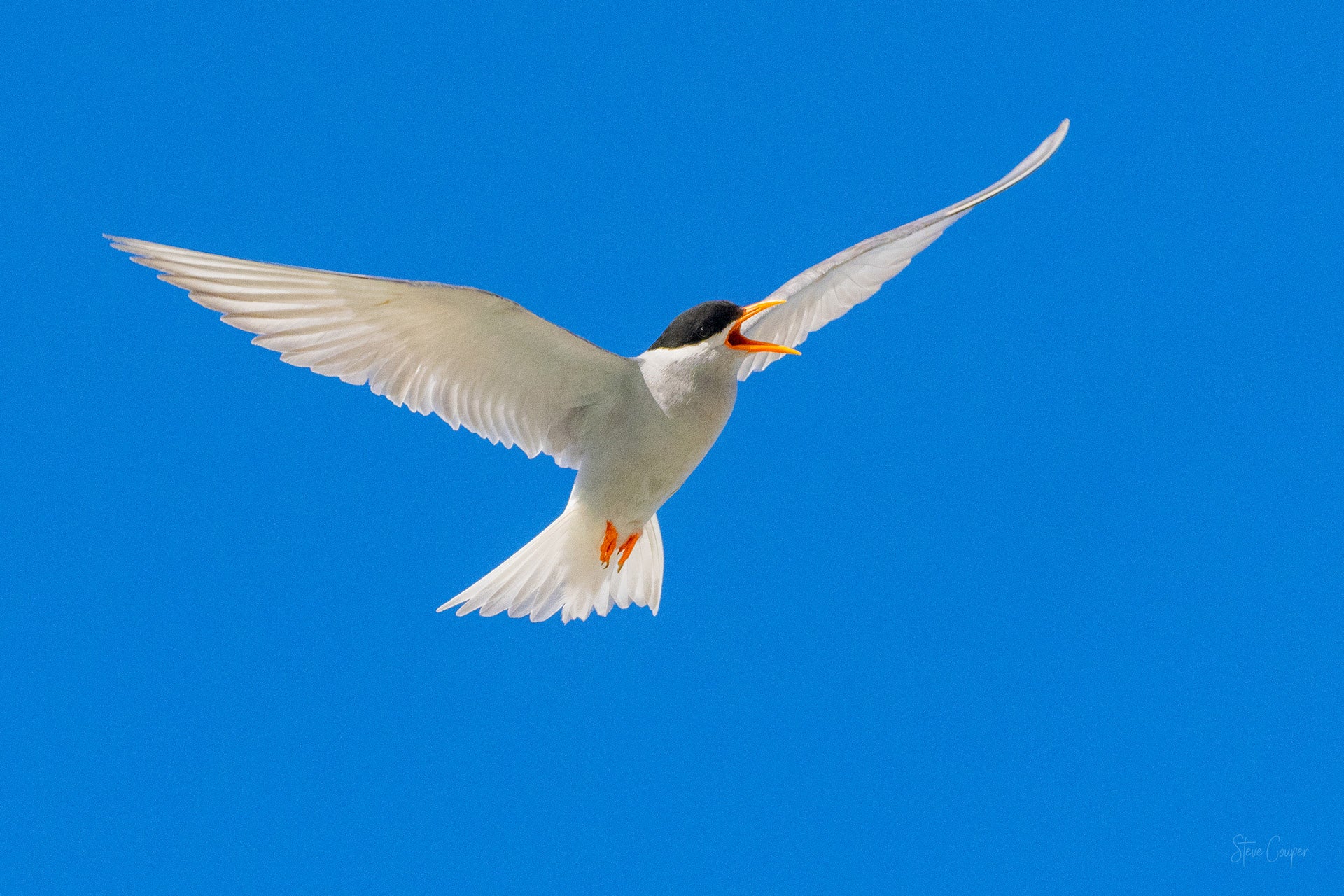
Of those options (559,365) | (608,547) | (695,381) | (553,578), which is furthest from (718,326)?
A: (553,578)

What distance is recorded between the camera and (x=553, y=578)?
15.6ft

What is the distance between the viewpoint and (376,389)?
419 centimetres

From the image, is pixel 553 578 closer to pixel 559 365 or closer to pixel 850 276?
pixel 559 365

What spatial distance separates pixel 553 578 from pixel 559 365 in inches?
38.2

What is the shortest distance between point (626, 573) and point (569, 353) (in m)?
1.27

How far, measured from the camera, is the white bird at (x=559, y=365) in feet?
12.7

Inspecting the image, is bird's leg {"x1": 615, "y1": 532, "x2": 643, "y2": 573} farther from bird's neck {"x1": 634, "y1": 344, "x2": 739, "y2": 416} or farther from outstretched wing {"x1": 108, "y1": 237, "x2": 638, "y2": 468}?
bird's neck {"x1": 634, "y1": 344, "x2": 739, "y2": 416}

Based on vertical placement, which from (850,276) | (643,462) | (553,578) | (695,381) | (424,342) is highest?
(850,276)

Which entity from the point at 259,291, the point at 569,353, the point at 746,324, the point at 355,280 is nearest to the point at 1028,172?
the point at 746,324

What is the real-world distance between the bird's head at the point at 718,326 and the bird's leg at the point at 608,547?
84 centimetres

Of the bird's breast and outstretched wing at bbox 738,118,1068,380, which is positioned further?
outstretched wing at bbox 738,118,1068,380

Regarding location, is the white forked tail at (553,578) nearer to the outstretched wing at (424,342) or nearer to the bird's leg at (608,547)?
the bird's leg at (608,547)

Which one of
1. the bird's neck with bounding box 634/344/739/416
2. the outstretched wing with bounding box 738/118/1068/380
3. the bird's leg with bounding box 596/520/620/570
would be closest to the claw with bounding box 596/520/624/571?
the bird's leg with bounding box 596/520/620/570

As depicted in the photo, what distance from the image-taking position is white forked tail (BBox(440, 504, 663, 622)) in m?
4.62
